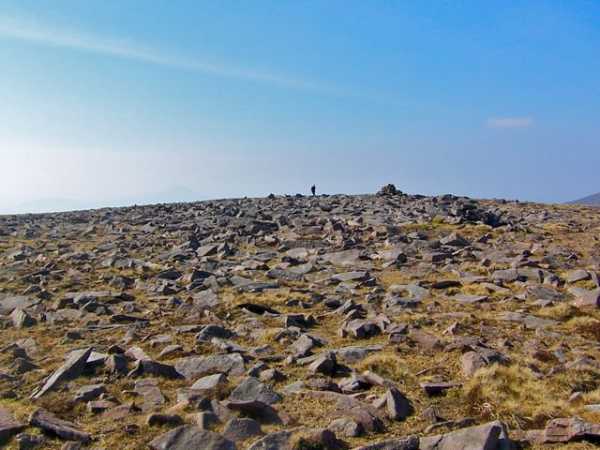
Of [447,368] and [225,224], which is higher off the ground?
[225,224]

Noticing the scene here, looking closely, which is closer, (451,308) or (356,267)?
(451,308)

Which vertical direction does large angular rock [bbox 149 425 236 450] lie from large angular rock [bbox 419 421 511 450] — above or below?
below

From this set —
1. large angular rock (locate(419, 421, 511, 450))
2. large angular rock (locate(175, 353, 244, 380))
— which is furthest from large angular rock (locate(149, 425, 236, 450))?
large angular rock (locate(419, 421, 511, 450))

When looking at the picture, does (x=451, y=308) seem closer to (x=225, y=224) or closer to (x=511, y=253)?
(x=511, y=253)

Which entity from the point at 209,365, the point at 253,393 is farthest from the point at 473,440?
the point at 209,365

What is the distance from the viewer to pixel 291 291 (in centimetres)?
1691

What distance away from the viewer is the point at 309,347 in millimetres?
11266

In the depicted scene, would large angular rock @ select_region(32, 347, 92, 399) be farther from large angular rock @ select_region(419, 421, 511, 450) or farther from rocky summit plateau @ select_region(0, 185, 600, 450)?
large angular rock @ select_region(419, 421, 511, 450)

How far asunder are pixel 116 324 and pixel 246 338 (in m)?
3.66

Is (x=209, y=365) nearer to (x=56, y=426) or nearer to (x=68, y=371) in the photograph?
(x=68, y=371)

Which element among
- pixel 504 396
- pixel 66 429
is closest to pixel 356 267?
pixel 504 396

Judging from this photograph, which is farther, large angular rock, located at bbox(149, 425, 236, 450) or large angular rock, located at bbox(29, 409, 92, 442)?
large angular rock, located at bbox(29, 409, 92, 442)

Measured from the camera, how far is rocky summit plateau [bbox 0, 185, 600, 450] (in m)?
7.71

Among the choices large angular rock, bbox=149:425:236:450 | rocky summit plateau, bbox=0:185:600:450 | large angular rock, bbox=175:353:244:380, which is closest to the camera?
large angular rock, bbox=149:425:236:450
